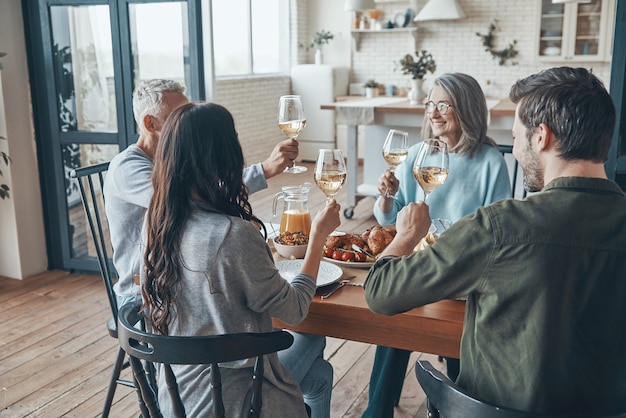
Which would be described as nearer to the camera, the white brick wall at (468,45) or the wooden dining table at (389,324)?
the wooden dining table at (389,324)

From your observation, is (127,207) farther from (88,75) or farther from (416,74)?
(416,74)

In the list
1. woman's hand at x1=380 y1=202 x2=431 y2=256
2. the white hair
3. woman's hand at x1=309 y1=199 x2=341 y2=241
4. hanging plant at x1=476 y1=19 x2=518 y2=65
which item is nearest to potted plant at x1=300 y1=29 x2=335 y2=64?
hanging plant at x1=476 y1=19 x2=518 y2=65

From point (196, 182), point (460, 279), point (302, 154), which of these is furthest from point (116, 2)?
point (302, 154)

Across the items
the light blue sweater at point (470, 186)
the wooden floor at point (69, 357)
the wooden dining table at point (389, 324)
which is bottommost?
the wooden floor at point (69, 357)

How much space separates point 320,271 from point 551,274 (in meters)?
0.77

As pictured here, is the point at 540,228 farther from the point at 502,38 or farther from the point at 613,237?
the point at 502,38

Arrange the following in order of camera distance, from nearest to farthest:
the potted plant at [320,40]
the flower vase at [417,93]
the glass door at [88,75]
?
1. the glass door at [88,75]
2. the flower vase at [417,93]
3. the potted plant at [320,40]

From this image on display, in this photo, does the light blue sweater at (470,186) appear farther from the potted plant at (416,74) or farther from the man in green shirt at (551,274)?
the potted plant at (416,74)

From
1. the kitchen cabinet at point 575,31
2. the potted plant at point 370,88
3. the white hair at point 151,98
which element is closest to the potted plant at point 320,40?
the potted plant at point 370,88

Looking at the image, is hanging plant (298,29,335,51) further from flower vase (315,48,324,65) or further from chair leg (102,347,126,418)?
chair leg (102,347,126,418)

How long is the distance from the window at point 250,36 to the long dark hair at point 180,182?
6075 mm

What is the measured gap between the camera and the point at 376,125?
18.7 feet

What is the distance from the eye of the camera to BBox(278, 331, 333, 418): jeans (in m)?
1.85

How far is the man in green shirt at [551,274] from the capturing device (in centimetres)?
113
